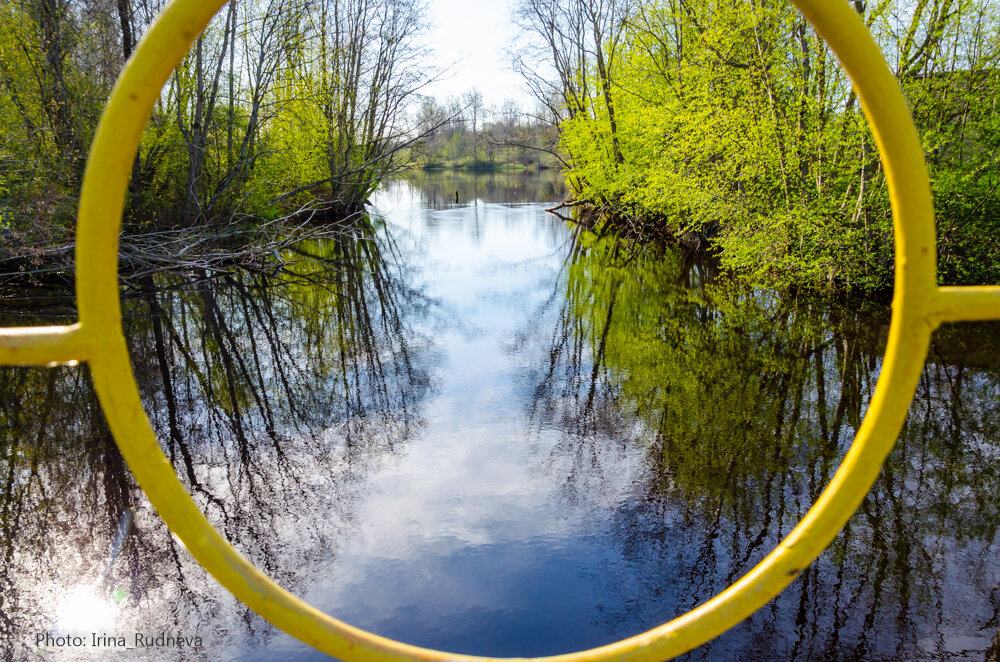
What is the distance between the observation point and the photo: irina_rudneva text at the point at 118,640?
3240mm

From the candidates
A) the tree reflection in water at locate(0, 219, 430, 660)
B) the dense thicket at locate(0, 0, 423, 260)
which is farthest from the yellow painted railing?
the dense thicket at locate(0, 0, 423, 260)

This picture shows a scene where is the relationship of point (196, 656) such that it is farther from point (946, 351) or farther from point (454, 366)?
point (946, 351)

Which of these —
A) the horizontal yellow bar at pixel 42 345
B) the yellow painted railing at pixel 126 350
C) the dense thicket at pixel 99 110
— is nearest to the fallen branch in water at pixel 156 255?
the dense thicket at pixel 99 110

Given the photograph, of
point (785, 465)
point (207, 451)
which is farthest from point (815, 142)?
point (207, 451)

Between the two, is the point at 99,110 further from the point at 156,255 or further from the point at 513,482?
the point at 513,482

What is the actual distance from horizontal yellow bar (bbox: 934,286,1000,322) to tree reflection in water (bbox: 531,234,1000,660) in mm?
2975

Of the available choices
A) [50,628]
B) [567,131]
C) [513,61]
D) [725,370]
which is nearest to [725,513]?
[725,370]

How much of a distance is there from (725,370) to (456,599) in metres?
4.69

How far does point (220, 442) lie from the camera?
5656mm

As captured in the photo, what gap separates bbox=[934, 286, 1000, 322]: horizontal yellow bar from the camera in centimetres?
68

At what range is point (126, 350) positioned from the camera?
0.63 m

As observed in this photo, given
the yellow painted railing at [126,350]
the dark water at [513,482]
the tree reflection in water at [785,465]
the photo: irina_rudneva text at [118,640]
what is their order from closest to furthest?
the yellow painted railing at [126,350]
the photo: irina_rudneva text at [118,640]
the tree reflection in water at [785,465]
the dark water at [513,482]

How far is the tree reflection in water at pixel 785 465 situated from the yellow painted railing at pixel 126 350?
2.92 metres

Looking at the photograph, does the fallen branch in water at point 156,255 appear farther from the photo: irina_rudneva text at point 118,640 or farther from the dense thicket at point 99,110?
the photo: irina_rudneva text at point 118,640
